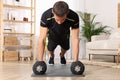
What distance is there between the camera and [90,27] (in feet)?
21.1

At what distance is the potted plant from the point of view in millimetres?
6414

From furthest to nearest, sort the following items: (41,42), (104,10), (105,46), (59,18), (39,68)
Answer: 1. (104,10)
2. (105,46)
3. (41,42)
4. (39,68)
5. (59,18)

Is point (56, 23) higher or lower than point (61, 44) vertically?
higher

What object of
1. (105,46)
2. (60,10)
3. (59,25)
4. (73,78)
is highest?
(60,10)

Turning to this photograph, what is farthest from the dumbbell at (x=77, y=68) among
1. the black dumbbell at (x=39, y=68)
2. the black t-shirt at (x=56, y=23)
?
the black t-shirt at (x=56, y=23)

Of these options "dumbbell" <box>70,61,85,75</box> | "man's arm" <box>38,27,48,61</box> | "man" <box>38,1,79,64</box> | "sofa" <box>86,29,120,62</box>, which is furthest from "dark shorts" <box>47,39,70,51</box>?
"sofa" <box>86,29,120,62</box>

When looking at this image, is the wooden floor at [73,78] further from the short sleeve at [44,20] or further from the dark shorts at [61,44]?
the short sleeve at [44,20]

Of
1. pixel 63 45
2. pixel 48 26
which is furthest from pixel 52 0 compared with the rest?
pixel 48 26

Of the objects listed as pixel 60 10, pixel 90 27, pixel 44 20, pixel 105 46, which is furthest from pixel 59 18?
pixel 90 27

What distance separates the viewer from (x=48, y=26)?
281cm

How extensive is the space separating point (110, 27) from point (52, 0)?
176 centimetres

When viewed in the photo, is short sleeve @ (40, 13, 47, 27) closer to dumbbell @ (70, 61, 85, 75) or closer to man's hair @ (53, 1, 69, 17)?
man's hair @ (53, 1, 69, 17)

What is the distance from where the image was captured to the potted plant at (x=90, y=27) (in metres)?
6.41

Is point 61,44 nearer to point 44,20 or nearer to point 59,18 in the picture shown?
point 44,20
